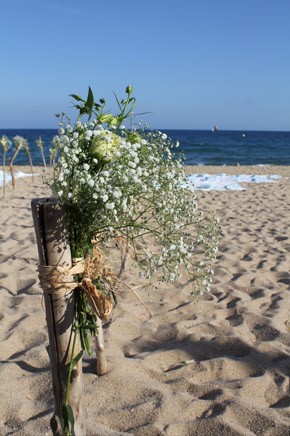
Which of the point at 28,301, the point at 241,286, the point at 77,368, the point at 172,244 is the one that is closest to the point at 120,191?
the point at 172,244

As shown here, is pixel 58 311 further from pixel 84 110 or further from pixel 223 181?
pixel 223 181

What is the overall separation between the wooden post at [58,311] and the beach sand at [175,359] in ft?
1.01

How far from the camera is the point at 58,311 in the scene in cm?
187

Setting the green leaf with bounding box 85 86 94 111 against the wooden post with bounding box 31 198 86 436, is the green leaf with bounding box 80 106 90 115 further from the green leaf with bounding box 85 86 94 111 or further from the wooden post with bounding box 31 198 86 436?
the wooden post with bounding box 31 198 86 436

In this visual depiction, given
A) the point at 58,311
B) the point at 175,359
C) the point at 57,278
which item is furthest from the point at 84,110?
the point at 175,359

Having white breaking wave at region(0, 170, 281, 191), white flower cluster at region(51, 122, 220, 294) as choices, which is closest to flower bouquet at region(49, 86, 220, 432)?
white flower cluster at region(51, 122, 220, 294)

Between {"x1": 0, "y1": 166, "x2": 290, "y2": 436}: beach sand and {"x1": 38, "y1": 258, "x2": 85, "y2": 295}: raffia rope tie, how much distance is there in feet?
2.49

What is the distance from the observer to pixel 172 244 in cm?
198

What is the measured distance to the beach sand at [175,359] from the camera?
229 centimetres

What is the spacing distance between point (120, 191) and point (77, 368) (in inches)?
29.4

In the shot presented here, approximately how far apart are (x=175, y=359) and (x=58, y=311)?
1.29 m

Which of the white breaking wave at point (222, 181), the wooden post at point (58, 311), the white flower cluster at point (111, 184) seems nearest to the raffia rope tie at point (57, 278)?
the wooden post at point (58, 311)

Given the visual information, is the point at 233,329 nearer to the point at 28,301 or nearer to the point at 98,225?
the point at 28,301

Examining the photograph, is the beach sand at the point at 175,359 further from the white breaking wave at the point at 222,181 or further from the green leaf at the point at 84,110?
the white breaking wave at the point at 222,181
